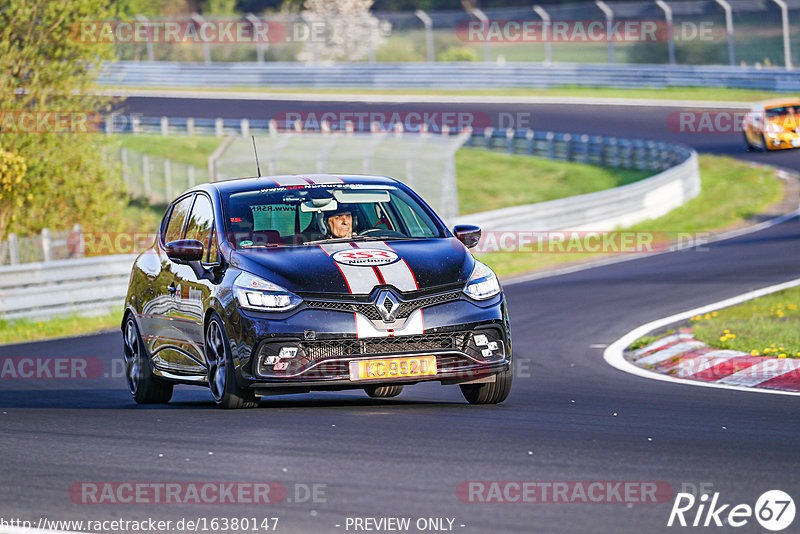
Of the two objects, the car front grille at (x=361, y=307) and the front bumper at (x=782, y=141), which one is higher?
the car front grille at (x=361, y=307)

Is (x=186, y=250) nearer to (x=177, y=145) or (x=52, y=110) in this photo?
(x=52, y=110)

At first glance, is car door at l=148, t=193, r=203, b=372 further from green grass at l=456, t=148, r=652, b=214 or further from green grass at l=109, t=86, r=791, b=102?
green grass at l=109, t=86, r=791, b=102

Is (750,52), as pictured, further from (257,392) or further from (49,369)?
(257,392)

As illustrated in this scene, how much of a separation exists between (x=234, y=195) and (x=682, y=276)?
36.2 ft

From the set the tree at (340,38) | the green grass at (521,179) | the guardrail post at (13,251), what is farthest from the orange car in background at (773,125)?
the tree at (340,38)

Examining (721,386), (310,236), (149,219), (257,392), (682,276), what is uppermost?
(310,236)

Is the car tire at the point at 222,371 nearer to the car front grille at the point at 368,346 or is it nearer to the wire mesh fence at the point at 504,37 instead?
the car front grille at the point at 368,346

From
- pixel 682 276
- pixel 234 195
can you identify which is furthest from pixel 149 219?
Answer: pixel 234 195

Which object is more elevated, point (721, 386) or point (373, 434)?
point (373, 434)

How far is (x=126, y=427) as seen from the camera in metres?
7.88

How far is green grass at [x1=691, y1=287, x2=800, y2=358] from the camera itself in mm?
11375

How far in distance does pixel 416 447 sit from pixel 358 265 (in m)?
1.71

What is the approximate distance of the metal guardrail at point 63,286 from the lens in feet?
58.8

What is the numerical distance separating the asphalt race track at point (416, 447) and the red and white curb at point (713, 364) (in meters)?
0.57
